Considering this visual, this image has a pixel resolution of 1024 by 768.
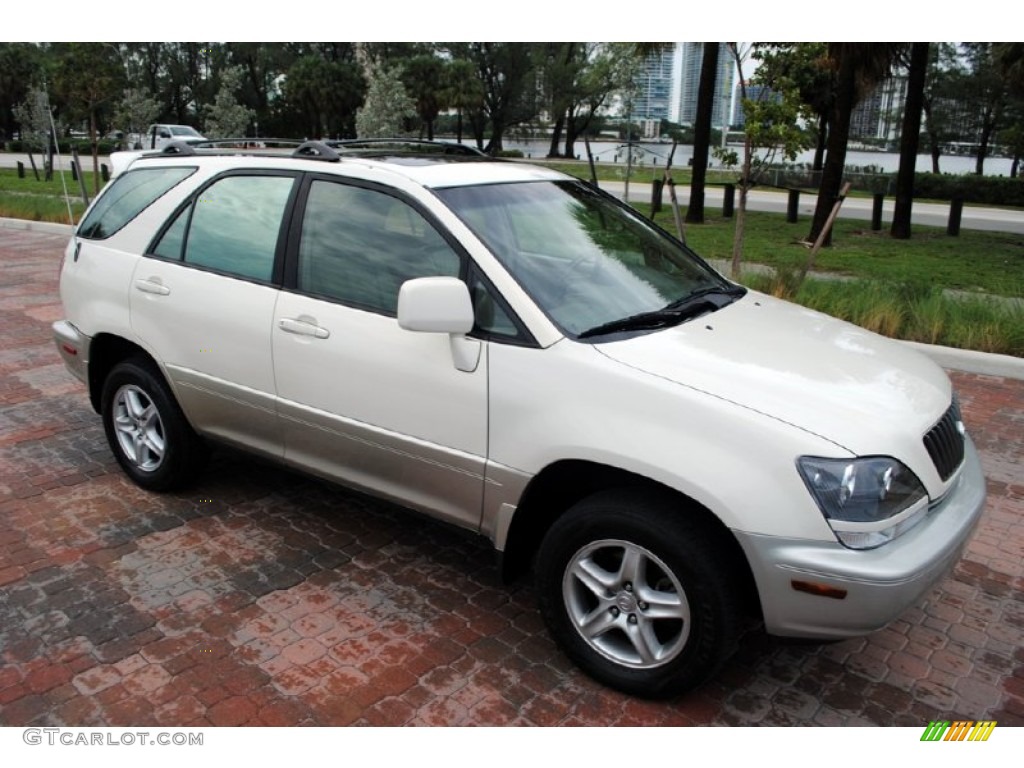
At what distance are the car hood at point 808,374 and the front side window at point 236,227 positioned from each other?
176cm

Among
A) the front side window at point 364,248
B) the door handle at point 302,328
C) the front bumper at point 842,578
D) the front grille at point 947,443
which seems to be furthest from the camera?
the door handle at point 302,328

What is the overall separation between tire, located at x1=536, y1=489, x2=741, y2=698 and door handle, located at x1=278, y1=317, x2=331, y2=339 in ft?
4.31

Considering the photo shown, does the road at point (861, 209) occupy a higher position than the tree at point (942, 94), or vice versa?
the tree at point (942, 94)

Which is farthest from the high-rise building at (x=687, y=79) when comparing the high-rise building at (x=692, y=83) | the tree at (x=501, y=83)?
the tree at (x=501, y=83)

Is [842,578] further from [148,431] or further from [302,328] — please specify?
[148,431]

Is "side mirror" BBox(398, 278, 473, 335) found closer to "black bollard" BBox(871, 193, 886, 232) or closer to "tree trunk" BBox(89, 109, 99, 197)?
"black bollard" BBox(871, 193, 886, 232)

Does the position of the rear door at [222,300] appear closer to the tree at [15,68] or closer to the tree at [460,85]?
the tree at [460,85]

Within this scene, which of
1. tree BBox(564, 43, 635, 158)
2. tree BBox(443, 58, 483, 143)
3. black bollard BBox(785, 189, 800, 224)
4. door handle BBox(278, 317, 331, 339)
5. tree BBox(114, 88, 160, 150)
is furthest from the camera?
tree BBox(443, 58, 483, 143)

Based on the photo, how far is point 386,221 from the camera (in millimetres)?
3639

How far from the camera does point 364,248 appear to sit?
12.1 ft

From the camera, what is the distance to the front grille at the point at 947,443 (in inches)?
118

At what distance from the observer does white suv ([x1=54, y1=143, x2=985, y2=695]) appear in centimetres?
272

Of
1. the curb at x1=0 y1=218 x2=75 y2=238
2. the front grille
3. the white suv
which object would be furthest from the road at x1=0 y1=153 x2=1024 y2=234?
the front grille

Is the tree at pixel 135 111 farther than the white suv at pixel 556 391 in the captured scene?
Yes
